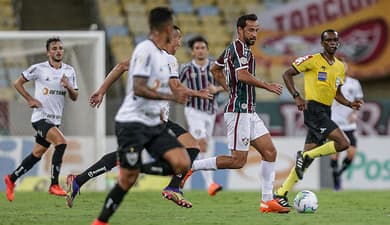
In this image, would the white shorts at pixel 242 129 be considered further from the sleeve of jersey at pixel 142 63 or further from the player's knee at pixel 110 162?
the sleeve of jersey at pixel 142 63

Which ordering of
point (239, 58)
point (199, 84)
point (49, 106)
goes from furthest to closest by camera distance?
point (199, 84) → point (49, 106) → point (239, 58)

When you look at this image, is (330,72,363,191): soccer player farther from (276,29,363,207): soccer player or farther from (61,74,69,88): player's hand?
(61,74,69,88): player's hand

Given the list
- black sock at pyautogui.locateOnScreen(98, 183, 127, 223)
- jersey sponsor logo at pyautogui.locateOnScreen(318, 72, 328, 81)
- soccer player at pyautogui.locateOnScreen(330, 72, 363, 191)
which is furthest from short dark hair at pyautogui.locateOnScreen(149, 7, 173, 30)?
soccer player at pyautogui.locateOnScreen(330, 72, 363, 191)

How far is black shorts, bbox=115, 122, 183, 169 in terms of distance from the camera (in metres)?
9.60

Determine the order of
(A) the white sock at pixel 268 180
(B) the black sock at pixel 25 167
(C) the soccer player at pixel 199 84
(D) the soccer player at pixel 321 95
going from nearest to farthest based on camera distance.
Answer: (A) the white sock at pixel 268 180 → (D) the soccer player at pixel 321 95 → (B) the black sock at pixel 25 167 → (C) the soccer player at pixel 199 84

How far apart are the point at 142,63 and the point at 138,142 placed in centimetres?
71

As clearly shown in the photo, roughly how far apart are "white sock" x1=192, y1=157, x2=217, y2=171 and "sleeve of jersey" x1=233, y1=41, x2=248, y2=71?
1426 millimetres

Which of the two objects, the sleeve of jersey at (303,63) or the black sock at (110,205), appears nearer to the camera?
the black sock at (110,205)

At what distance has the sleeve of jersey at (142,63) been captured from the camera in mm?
9578

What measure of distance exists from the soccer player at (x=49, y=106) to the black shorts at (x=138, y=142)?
16.9ft

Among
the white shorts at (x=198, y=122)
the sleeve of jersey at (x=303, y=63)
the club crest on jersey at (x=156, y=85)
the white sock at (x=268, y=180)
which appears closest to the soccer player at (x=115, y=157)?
the white sock at (x=268, y=180)

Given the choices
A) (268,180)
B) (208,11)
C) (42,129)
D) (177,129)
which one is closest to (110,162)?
(177,129)

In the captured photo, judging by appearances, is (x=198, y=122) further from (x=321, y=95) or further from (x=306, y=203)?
(x=306, y=203)

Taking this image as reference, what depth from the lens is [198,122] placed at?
55.7 feet
